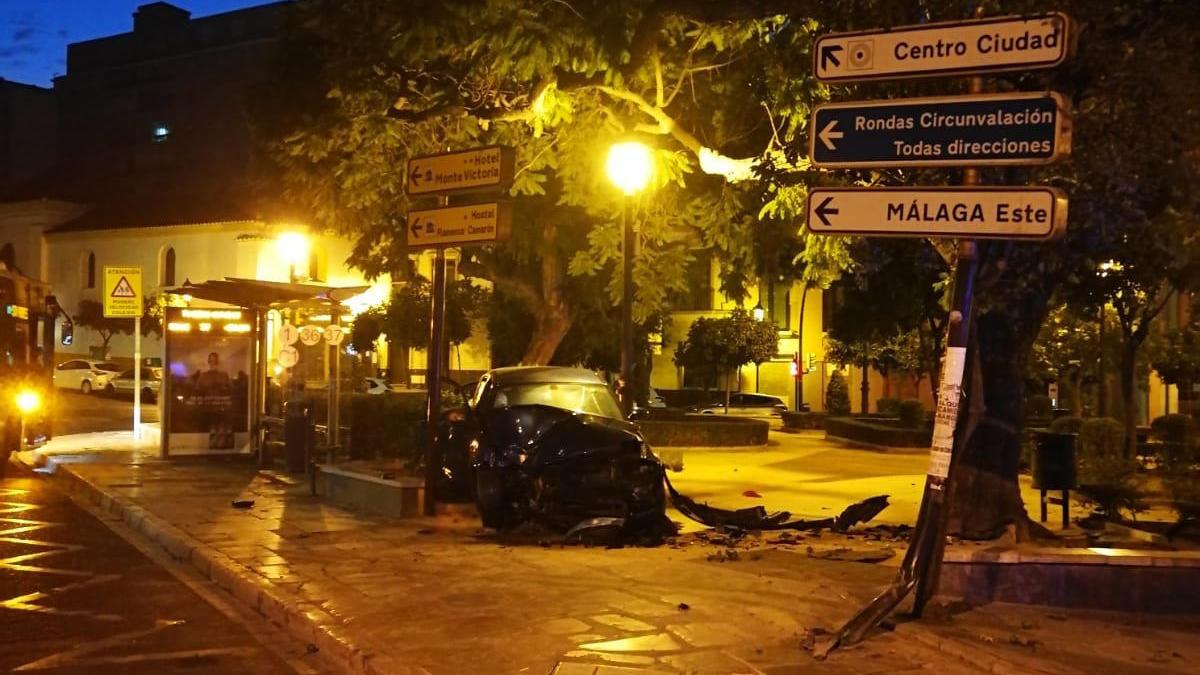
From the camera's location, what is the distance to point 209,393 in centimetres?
2033

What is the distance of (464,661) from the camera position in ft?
23.1

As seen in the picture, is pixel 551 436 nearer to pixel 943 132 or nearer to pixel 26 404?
pixel 943 132

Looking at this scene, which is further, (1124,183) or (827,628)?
(1124,183)

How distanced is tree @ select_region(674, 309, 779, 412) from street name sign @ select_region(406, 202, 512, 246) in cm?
2682

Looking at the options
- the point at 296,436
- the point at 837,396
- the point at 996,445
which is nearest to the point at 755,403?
the point at 837,396

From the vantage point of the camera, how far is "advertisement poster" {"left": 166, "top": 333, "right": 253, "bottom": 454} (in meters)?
20.1

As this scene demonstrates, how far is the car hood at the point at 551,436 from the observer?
1175 cm

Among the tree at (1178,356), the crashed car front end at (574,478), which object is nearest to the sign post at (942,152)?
the crashed car front end at (574,478)

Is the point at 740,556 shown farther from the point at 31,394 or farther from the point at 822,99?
the point at 31,394

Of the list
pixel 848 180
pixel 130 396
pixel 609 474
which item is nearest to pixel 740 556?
pixel 609 474

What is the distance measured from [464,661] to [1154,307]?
17.7 m

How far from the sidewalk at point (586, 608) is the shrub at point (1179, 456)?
137 inches

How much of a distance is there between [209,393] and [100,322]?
110ft

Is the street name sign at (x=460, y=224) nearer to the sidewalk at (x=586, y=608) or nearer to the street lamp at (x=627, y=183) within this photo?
the street lamp at (x=627, y=183)
